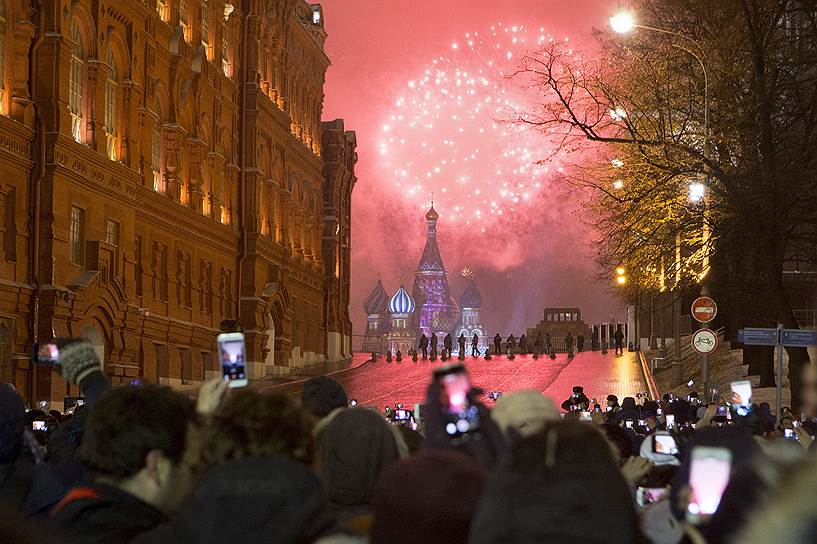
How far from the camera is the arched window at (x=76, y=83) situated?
40031mm

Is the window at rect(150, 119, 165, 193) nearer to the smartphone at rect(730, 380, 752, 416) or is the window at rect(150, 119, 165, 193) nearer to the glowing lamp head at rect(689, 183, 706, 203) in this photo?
the glowing lamp head at rect(689, 183, 706, 203)

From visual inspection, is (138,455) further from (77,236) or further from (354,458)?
(77,236)

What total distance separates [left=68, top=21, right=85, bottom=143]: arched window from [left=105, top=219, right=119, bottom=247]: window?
283 cm

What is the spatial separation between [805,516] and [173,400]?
3.22m

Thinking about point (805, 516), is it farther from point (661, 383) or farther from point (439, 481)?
point (661, 383)

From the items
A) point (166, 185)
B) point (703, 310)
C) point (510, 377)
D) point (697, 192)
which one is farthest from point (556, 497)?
point (510, 377)

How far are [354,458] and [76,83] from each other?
3632 cm

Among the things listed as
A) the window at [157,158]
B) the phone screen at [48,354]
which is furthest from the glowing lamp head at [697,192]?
the phone screen at [48,354]

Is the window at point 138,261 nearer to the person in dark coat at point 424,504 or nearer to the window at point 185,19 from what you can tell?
the window at point 185,19

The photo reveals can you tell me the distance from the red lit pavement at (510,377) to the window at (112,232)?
11511mm

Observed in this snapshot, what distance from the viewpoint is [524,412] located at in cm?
621

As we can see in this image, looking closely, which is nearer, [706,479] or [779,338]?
[706,479]

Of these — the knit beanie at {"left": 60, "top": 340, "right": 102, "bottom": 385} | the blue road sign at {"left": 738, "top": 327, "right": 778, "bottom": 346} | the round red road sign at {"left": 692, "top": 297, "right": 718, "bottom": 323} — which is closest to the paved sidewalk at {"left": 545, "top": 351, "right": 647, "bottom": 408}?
the round red road sign at {"left": 692, "top": 297, "right": 718, "bottom": 323}

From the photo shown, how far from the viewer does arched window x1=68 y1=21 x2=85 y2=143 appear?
40031 millimetres
